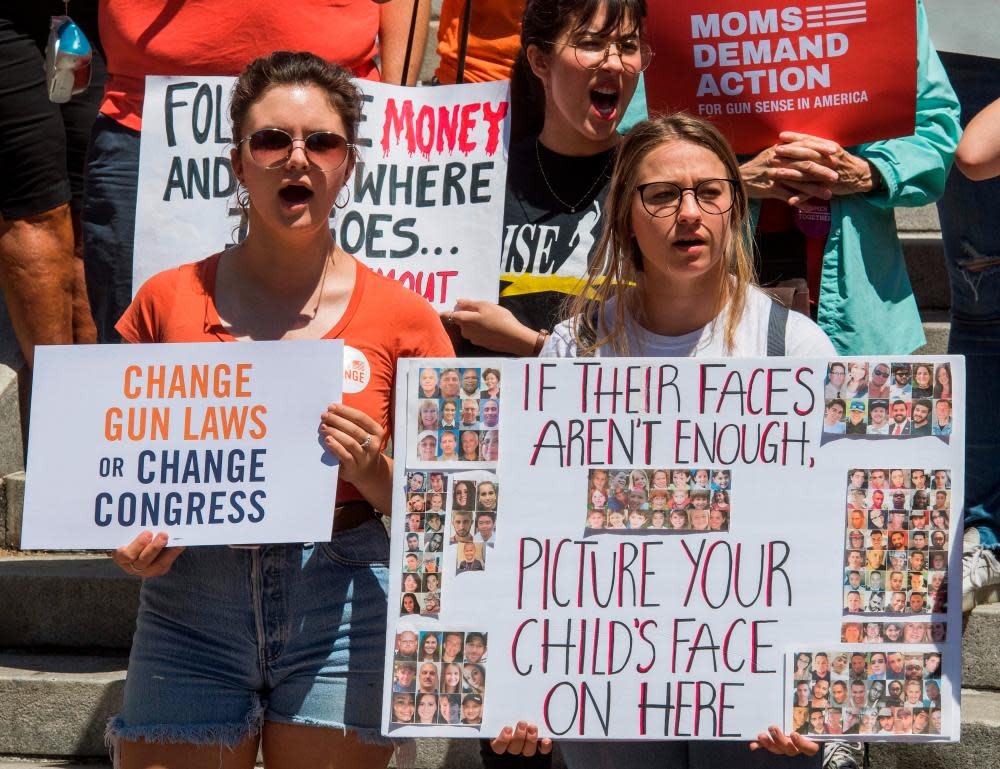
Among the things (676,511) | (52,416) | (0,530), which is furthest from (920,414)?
(0,530)

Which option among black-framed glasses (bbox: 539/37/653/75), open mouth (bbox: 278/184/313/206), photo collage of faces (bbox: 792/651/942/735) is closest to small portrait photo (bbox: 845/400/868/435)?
photo collage of faces (bbox: 792/651/942/735)

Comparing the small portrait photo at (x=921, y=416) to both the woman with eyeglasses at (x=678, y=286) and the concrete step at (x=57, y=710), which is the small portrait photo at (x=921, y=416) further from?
the concrete step at (x=57, y=710)

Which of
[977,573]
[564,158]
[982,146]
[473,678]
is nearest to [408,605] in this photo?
[473,678]

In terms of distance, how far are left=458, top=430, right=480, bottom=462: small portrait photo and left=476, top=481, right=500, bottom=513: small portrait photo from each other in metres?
0.05

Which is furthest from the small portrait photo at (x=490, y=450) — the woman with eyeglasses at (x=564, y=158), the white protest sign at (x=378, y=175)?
the white protest sign at (x=378, y=175)

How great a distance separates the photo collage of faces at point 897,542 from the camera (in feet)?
8.36

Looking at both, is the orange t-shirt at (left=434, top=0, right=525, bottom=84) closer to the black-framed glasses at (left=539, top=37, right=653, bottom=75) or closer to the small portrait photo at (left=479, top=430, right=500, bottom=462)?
the black-framed glasses at (left=539, top=37, right=653, bottom=75)

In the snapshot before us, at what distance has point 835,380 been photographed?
2559 millimetres

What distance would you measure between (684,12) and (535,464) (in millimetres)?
1241

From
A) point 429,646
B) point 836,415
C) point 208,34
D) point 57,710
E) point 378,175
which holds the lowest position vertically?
point 57,710

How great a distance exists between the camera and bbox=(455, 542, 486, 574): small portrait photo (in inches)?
102

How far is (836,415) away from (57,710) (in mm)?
2451

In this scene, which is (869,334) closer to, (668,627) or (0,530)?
(668,627)

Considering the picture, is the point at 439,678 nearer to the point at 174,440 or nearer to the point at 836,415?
the point at 174,440
